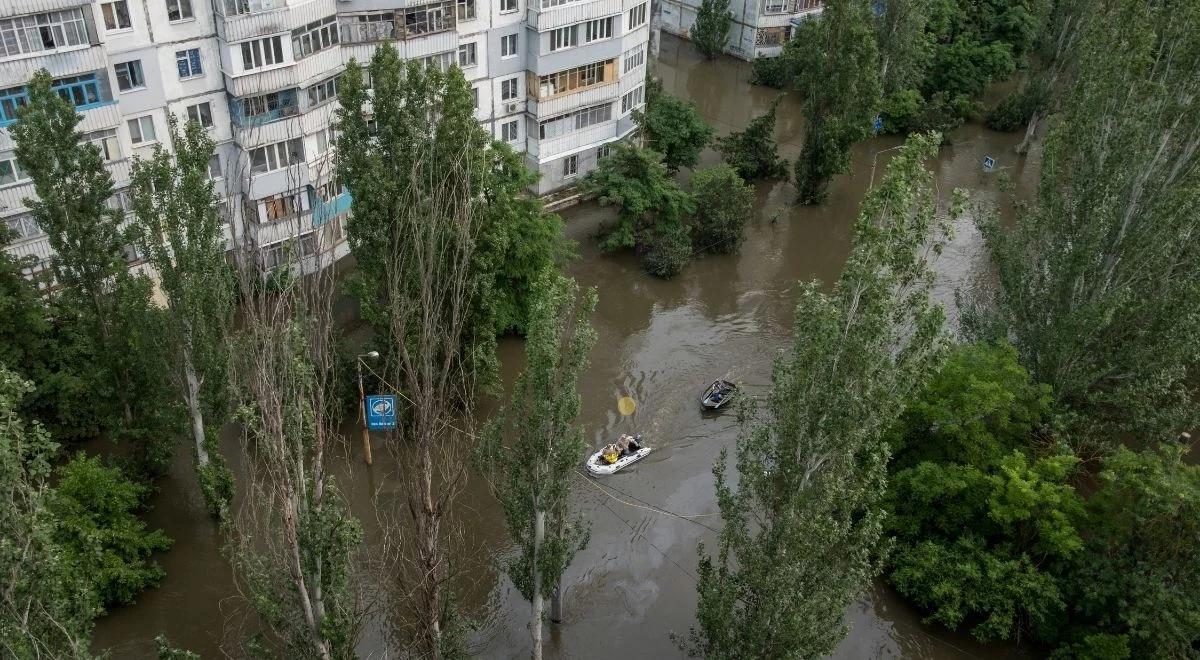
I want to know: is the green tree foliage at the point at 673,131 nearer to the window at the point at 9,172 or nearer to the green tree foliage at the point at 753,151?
the green tree foliage at the point at 753,151

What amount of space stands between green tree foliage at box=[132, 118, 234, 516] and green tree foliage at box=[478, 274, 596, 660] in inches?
270

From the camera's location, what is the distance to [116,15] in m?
27.7

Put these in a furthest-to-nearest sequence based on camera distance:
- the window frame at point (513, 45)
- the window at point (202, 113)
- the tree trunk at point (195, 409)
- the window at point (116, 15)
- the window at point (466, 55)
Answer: the window frame at point (513, 45)
the window at point (466, 55)
the window at point (202, 113)
the window at point (116, 15)
the tree trunk at point (195, 409)

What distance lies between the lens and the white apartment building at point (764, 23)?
2344 inches

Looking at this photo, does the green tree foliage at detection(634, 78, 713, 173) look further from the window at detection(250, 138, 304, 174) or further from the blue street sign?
the blue street sign

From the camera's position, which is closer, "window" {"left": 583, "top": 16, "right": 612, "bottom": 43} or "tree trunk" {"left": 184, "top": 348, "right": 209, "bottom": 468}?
"tree trunk" {"left": 184, "top": 348, "right": 209, "bottom": 468}

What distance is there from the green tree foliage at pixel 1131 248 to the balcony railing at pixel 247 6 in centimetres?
2586

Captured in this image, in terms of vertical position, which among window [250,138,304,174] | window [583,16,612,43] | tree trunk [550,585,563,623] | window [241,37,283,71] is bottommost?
tree trunk [550,585,563,623]

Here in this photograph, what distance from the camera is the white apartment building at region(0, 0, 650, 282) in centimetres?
2700

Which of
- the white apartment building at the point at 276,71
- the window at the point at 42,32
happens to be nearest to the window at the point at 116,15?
the white apartment building at the point at 276,71

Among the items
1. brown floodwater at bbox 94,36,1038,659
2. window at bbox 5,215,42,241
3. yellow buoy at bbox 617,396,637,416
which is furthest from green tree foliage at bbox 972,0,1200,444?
window at bbox 5,215,42,241

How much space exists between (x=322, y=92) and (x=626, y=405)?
1609 cm

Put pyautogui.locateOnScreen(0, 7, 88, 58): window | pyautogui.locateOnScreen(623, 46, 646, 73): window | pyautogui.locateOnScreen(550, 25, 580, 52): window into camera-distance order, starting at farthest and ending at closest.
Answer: pyautogui.locateOnScreen(623, 46, 646, 73): window, pyautogui.locateOnScreen(550, 25, 580, 52): window, pyautogui.locateOnScreen(0, 7, 88, 58): window

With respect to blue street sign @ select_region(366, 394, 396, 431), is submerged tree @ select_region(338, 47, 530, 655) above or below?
above
